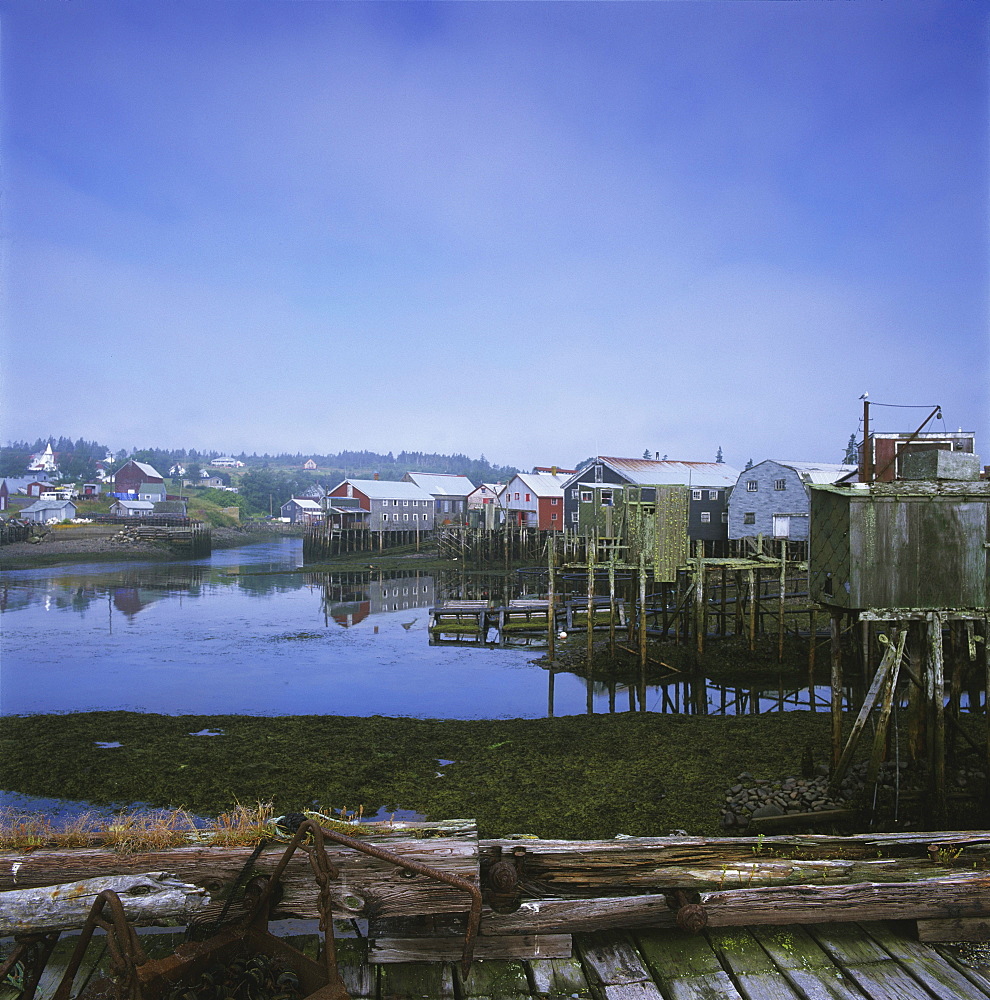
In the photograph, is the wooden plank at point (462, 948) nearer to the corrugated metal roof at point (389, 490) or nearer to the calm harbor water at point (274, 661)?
the calm harbor water at point (274, 661)

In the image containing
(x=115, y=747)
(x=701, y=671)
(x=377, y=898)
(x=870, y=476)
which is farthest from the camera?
(x=870, y=476)

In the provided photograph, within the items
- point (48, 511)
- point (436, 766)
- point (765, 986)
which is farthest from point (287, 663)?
point (48, 511)

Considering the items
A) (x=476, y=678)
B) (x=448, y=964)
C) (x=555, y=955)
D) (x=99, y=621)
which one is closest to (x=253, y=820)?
(x=448, y=964)

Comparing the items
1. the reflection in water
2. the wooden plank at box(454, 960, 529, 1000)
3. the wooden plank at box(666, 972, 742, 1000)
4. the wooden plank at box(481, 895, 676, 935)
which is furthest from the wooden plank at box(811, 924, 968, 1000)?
the reflection in water

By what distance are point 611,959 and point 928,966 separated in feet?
5.83

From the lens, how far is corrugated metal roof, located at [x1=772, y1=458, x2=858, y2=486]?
4312 cm

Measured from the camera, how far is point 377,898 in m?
3.70

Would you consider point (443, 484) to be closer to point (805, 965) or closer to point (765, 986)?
point (805, 965)

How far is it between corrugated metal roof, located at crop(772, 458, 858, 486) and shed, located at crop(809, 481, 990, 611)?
34.2 metres

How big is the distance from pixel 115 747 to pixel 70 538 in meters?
64.4

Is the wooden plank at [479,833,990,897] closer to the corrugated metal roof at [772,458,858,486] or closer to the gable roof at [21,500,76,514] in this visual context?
the corrugated metal roof at [772,458,858,486]

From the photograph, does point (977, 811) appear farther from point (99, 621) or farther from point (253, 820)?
point (99, 621)

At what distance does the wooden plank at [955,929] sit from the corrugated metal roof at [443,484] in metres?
74.9

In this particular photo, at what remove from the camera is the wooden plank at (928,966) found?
3.66 metres
